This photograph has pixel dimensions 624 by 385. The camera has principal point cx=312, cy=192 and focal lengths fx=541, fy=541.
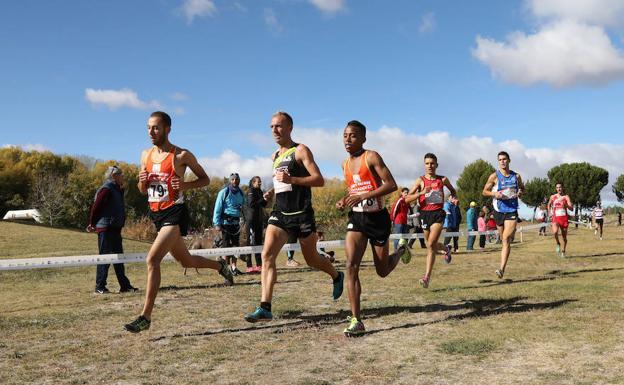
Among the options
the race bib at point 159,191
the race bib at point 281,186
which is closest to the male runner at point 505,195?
the race bib at point 281,186

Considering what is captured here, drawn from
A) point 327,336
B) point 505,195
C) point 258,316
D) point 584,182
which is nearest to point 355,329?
point 327,336

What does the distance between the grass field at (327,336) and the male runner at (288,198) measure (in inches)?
32.5

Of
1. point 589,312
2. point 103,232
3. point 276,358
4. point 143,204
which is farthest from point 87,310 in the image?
point 143,204

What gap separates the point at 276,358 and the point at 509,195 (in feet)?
23.2

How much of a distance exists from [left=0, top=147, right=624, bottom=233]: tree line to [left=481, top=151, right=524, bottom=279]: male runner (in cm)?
3123

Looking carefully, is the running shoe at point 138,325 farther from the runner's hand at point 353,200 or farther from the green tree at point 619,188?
the green tree at point 619,188

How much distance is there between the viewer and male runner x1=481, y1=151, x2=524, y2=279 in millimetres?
10352

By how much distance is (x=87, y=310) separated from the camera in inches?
304

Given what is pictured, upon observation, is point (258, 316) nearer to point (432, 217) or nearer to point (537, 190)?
point (432, 217)

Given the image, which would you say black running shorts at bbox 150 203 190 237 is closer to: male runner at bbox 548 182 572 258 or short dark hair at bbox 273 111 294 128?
short dark hair at bbox 273 111 294 128

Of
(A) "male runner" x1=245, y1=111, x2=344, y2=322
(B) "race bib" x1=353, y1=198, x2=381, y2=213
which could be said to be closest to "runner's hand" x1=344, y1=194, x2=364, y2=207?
(B) "race bib" x1=353, y1=198, x2=381, y2=213

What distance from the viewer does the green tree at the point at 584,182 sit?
304 feet

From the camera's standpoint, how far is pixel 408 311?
7.13 m

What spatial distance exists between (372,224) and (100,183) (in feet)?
217
